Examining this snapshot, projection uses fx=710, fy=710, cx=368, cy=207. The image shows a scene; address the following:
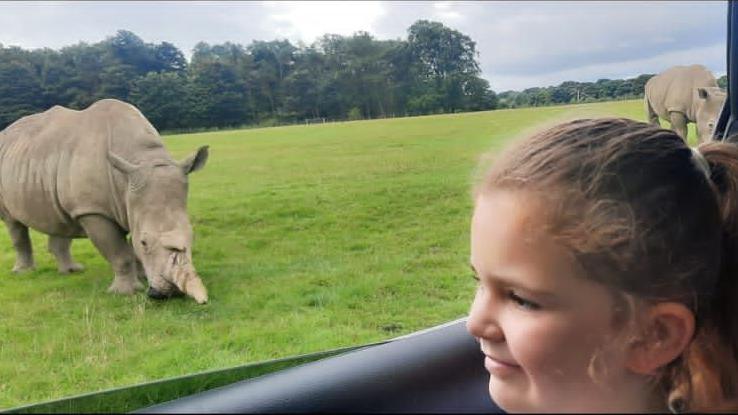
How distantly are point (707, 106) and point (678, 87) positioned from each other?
0.94 feet

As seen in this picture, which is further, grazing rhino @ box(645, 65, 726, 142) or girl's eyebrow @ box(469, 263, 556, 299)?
grazing rhino @ box(645, 65, 726, 142)

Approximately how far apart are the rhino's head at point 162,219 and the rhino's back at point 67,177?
86 millimetres

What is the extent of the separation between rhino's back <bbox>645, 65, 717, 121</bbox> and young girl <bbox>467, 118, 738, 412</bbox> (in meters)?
1.06

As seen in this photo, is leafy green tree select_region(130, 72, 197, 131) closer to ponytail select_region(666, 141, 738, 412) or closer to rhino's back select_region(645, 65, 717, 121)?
rhino's back select_region(645, 65, 717, 121)

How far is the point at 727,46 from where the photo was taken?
1182 mm

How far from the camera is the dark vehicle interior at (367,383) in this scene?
742mm

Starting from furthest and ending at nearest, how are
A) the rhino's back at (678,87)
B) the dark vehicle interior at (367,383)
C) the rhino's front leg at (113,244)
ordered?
the rhino's front leg at (113,244), the rhino's back at (678,87), the dark vehicle interior at (367,383)

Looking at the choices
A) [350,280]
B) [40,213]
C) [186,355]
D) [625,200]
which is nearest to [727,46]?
[625,200]

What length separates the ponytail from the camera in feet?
1.95

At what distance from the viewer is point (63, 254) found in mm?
2496

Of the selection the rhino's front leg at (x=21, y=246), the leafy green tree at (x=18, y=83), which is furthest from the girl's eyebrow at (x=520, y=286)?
the rhino's front leg at (x=21, y=246)

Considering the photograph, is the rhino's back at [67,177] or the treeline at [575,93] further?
the rhino's back at [67,177]

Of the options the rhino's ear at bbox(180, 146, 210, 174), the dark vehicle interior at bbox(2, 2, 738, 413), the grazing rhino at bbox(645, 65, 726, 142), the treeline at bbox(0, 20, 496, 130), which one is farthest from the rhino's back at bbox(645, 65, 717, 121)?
the rhino's ear at bbox(180, 146, 210, 174)

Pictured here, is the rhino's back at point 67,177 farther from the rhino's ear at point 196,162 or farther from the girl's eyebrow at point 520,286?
the girl's eyebrow at point 520,286
